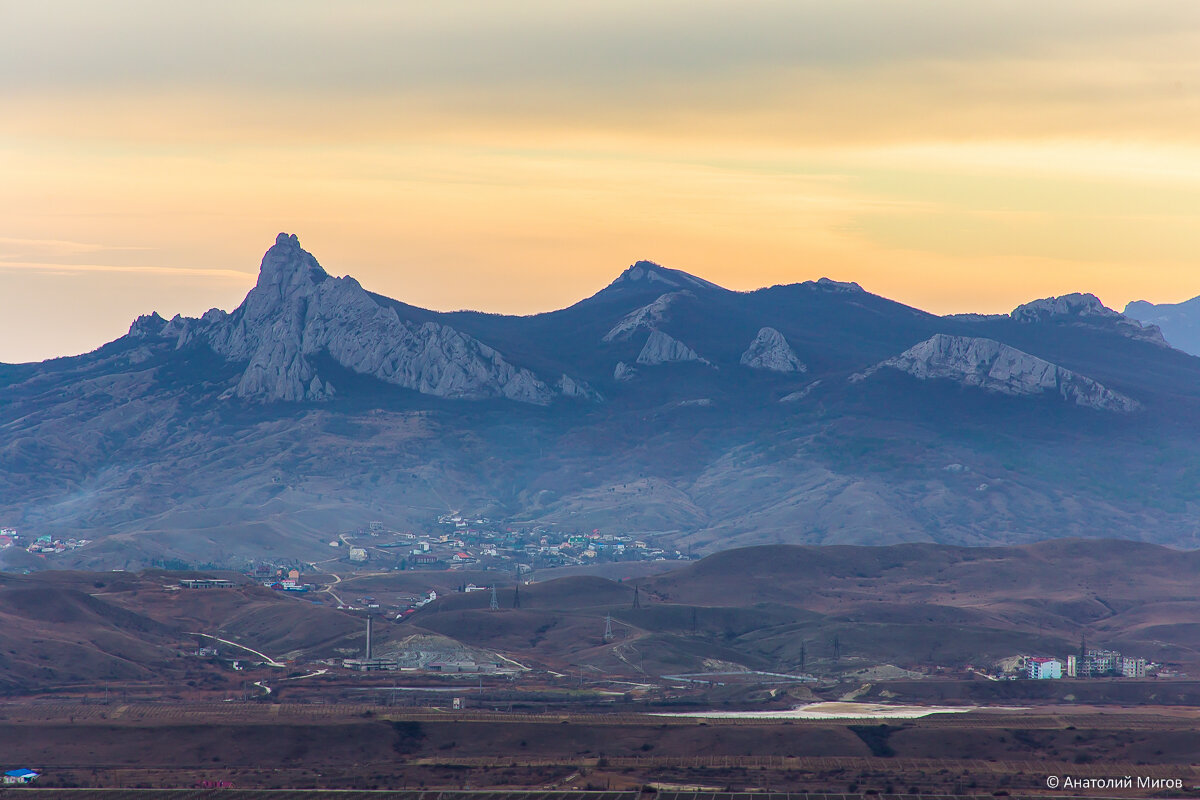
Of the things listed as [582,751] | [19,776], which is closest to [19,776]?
[19,776]

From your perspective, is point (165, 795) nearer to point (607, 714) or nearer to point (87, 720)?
point (87, 720)

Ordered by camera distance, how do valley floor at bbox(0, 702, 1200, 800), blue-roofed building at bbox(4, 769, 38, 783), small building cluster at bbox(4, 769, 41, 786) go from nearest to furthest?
small building cluster at bbox(4, 769, 41, 786) < blue-roofed building at bbox(4, 769, 38, 783) < valley floor at bbox(0, 702, 1200, 800)

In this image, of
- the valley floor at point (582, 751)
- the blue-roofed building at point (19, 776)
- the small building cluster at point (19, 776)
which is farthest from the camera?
the valley floor at point (582, 751)

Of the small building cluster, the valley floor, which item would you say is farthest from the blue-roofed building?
the valley floor

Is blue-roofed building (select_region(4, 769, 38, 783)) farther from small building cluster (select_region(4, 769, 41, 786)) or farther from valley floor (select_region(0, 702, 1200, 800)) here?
valley floor (select_region(0, 702, 1200, 800))

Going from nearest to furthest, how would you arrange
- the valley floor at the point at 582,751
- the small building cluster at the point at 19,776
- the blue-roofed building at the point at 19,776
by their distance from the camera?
1. the small building cluster at the point at 19,776
2. the blue-roofed building at the point at 19,776
3. the valley floor at the point at 582,751

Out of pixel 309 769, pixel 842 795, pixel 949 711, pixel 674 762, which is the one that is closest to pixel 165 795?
pixel 309 769

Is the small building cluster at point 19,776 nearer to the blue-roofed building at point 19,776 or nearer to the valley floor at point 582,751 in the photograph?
the blue-roofed building at point 19,776

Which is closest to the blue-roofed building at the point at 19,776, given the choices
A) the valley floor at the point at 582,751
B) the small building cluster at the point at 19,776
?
the small building cluster at the point at 19,776

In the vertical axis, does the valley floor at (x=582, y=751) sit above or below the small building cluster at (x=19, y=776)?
above

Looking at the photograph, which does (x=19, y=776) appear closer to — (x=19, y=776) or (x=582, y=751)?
(x=19, y=776)

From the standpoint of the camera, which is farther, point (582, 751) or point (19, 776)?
point (582, 751)
